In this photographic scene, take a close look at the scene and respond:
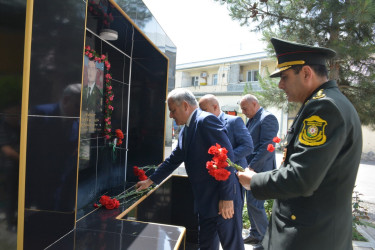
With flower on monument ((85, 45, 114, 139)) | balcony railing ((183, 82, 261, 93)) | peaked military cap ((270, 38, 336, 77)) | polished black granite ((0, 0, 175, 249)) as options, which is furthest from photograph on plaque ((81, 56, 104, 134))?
balcony railing ((183, 82, 261, 93))

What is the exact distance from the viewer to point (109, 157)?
13.9 ft

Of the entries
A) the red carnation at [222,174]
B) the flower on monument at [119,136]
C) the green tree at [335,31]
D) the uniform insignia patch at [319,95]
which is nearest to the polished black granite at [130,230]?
the red carnation at [222,174]

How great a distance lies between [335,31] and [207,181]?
3517mm

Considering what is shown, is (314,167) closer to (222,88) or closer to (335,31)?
(335,31)

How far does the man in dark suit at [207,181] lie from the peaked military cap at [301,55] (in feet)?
3.35

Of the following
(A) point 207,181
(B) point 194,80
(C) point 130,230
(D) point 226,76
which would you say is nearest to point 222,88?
(D) point 226,76

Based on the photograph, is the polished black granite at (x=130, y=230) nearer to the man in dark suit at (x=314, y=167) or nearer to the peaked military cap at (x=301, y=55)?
the man in dark suit at (x=314, y=167)

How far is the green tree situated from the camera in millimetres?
3980

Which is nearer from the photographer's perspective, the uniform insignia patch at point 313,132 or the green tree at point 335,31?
the uniform insignia patch at point 313,132

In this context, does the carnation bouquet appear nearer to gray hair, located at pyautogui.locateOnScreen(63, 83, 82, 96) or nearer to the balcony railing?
gray hair, located at pyautogui.locateOnScreen(63, 83, 82, 96)

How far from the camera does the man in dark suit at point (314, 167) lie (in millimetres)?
1227

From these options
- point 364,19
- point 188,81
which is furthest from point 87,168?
point 188,81

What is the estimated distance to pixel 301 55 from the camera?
149cm

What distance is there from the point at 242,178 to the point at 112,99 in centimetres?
297
